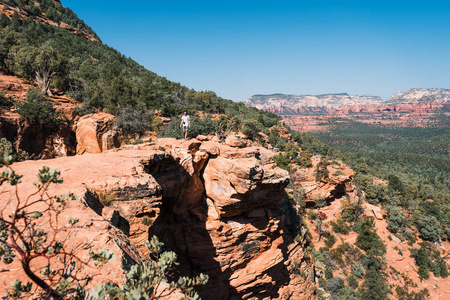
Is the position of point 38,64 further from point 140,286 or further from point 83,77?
point 140,286

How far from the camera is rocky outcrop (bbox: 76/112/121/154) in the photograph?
1727 centimetres

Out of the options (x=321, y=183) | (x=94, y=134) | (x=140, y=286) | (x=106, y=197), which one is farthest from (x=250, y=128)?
(x=140, y=286)

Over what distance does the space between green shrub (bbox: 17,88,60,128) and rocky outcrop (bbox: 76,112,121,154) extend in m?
1.70

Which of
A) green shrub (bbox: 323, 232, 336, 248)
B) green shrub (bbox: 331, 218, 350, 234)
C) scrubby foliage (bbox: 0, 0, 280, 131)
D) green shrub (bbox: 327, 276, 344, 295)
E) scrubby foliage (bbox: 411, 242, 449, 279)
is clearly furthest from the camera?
green shrub (bbox: 331, 218, 350, 234)

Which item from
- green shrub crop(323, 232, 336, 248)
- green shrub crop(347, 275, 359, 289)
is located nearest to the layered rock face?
green shrub crop(347, 275, 359, 289)

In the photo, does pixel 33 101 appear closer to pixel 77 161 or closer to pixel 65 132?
pixel 65 132

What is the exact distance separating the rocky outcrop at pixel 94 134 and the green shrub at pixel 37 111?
1699 millimetres

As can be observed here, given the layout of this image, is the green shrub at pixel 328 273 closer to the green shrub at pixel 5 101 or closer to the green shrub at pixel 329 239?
the green shrub at pixel 329 239

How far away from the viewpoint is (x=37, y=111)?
48.9ft

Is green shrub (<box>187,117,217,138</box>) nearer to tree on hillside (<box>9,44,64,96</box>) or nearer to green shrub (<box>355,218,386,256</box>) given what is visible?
tree on hillside (<box>9,44,64,96</box>)

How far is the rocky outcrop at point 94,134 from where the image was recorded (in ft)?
56.6

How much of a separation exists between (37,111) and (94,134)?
12.2 feet

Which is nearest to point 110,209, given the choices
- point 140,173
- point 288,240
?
point 140,173

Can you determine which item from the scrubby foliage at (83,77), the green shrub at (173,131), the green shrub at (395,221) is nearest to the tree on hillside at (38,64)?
the scrubby foliage at (83,77)
